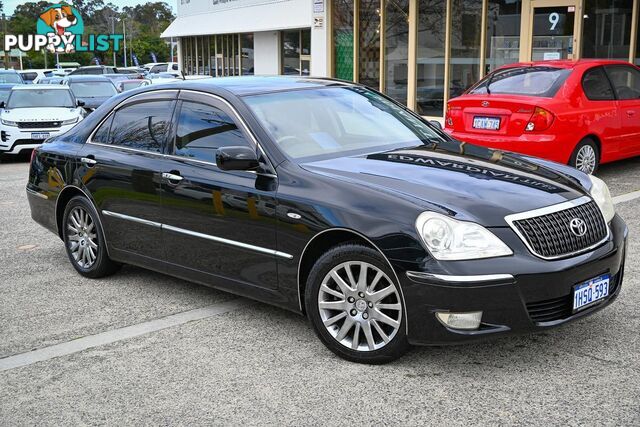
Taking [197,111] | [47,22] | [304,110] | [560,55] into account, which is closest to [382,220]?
[304,110]

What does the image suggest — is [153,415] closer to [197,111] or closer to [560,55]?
[197,111]

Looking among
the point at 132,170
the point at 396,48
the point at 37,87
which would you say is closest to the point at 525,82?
the point at 132,170

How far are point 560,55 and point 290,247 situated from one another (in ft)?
40.3

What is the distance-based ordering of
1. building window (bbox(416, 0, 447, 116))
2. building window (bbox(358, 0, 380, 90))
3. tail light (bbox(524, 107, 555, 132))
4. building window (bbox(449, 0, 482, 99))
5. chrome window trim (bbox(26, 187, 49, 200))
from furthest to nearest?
building window (bbox(358, 0, 380, 90))
building window (bbox(416, 0, 447, 116))
building window (bbox(449, 0, 482, 99))
tail light (bbox(524, 107, 555, 132))
chrome window trim (bbox(26, 187, 49, 200))

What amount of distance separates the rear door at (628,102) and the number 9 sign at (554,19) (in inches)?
196

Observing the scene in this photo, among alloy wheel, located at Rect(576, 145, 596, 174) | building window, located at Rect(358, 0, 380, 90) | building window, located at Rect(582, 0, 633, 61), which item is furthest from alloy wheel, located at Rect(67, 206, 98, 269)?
Result: building window, located at Rect(358, 0, 380, 90)

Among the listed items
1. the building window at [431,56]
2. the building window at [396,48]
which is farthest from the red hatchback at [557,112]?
the building window at [396,48]

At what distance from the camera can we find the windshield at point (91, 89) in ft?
68.3

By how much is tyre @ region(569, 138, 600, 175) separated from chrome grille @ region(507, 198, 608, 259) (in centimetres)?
522

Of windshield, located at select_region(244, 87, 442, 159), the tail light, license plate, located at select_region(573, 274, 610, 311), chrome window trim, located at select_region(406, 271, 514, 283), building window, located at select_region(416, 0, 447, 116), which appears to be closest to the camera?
chrome window trim, located at select_region(406, 271, 514, 283)

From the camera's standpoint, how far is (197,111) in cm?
531

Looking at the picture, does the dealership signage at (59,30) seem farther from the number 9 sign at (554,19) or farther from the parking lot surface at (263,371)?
the parking lot surface at (263,371)

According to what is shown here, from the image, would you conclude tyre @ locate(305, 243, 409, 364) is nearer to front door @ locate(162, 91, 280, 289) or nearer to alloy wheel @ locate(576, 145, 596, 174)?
front door @ locate(162, 91, 280, 289)

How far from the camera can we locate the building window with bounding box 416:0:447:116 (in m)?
17.6
